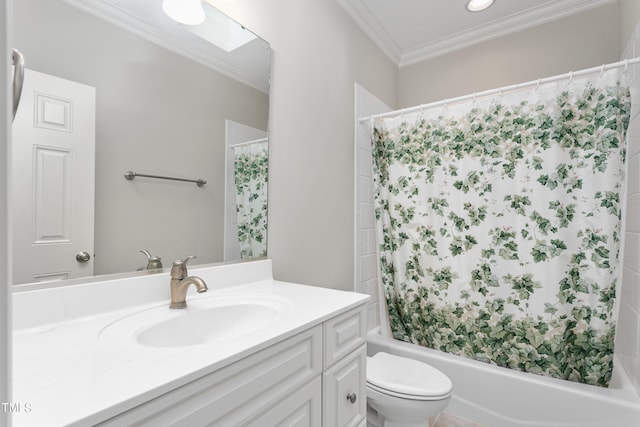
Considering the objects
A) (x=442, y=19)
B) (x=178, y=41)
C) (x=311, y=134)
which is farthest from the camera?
(x=442, y=19)

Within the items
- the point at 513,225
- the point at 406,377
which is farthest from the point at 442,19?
the point at 406,377

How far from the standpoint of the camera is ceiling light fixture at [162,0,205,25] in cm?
110

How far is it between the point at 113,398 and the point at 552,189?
71.9 inches

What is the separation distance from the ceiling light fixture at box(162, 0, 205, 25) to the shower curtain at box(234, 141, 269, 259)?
49cm

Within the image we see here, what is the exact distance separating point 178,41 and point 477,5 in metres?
1.92

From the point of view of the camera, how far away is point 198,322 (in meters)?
0.97

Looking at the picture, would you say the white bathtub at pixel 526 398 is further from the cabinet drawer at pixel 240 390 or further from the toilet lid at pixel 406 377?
the cabinet drawer at pixel 240 390

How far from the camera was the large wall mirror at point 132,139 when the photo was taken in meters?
0.82

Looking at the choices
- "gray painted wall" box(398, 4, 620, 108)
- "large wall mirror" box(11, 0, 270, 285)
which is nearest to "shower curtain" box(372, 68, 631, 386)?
"gray painted wall" box(398, 4, 620, 108)

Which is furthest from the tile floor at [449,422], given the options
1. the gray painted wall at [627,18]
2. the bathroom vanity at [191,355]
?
the gray painted wall at [627,18]

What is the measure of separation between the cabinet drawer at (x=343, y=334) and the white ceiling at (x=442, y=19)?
1.84 metres

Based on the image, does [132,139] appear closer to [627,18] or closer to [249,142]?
[249,142]

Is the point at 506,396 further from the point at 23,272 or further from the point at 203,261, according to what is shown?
the point at 23,272

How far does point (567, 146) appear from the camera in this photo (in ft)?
4.86
